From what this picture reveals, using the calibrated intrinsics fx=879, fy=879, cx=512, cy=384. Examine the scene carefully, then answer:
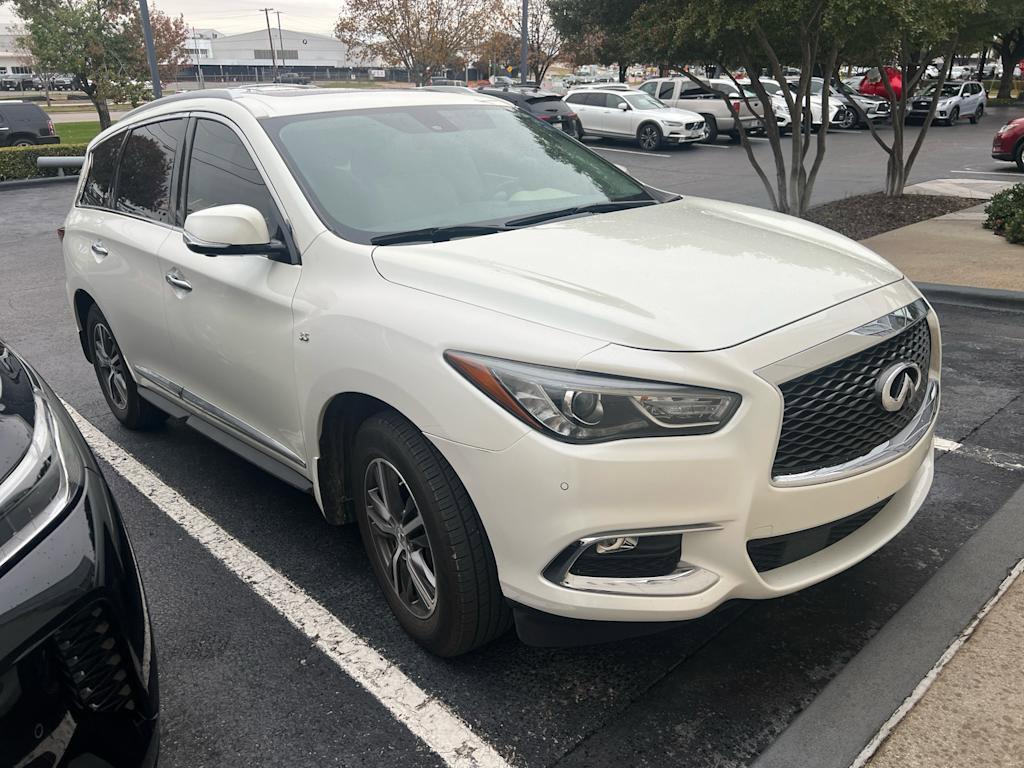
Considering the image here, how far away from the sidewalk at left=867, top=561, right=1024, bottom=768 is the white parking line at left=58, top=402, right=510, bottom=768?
1155 millimetres

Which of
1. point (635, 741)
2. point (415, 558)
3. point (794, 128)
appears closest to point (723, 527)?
point (635, 741)

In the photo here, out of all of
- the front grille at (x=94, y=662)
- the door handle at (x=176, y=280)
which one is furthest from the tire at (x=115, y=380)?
the front grille at (x=94, y=662)

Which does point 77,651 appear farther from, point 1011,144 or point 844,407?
point 1011,144

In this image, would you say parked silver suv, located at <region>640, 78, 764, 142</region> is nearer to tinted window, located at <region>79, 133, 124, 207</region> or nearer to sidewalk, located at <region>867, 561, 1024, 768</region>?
tinted window, located at <region>79, 133, 124, 207</region>

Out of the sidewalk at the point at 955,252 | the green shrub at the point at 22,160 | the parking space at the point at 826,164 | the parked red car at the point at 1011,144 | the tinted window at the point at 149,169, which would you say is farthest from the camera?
the green shrub at the point at 22,160

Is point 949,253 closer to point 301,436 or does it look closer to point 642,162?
point 301,436

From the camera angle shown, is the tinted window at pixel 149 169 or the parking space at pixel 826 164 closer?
the tinted window at pixel 149 169

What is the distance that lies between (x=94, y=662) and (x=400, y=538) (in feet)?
4.02

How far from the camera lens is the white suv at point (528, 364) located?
2336 mm

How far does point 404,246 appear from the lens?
3.04 meters

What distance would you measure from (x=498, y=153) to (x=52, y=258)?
9396 millimetres

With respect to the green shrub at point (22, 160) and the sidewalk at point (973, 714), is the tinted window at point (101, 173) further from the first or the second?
the green shrub at point (22, 160)

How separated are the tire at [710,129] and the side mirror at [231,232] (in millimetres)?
23186

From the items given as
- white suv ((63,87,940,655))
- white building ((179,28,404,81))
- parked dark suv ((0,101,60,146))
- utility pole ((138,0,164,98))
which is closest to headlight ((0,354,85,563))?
white suv ((63,87,940,655))
